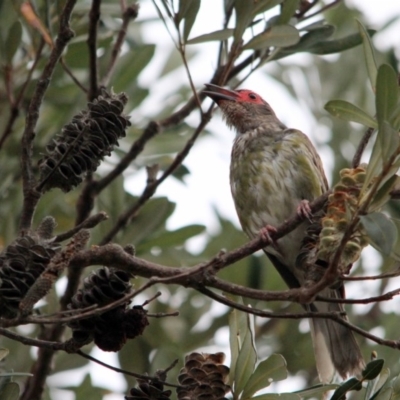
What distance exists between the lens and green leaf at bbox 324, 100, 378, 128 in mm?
2498

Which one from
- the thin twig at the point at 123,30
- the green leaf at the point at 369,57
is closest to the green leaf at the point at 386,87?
the green leaf at the point at 369,57

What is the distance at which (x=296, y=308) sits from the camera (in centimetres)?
480

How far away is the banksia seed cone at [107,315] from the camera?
253cm

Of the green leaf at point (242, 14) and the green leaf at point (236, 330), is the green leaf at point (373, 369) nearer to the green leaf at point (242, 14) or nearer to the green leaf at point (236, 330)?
the green leaf at point (236, 330)

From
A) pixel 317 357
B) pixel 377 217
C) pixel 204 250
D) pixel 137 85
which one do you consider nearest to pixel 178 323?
pixel 204 250

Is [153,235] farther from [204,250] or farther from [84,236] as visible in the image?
[84,236]

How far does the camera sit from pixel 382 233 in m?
2.13

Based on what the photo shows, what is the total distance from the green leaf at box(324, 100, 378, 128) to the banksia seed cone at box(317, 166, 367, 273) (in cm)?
14

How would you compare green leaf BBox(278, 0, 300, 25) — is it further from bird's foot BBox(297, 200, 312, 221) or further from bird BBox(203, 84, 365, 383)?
bird's foot BBox(297, 200, 312, 221)

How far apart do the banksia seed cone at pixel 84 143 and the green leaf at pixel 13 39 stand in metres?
1.18

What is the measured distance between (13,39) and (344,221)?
1.95 meters

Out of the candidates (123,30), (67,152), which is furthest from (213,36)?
(67,152)

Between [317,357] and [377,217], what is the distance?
1.99m

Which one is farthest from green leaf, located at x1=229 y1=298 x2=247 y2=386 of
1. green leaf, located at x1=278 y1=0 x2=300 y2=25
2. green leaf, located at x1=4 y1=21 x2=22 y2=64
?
green leaf, located at x1=4 y1=21 x2=22 y2=64
